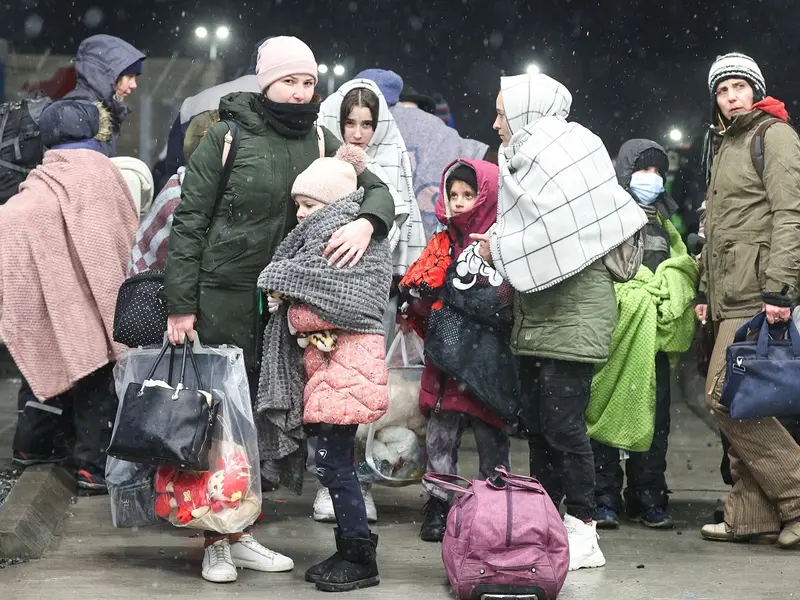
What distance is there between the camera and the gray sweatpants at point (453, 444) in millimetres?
5988

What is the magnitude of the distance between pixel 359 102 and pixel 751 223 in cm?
194

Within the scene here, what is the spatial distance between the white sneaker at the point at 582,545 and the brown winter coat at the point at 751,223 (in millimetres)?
1217

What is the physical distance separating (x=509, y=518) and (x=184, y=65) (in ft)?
23.7

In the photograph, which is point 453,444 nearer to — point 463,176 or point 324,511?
point 324,511

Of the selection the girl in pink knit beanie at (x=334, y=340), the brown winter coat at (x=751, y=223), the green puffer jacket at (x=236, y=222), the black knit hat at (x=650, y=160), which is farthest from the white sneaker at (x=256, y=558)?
the black knit hat at (x=650, y=160)

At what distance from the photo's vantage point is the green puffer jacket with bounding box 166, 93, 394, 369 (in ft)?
17.1

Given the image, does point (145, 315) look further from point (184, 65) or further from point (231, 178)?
point (184, 65)

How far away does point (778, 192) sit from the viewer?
5852 millimetres

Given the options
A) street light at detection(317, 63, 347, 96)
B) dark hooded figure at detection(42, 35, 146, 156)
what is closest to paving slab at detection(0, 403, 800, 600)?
dark hooded figure at detection(42, 35, 146, 156)

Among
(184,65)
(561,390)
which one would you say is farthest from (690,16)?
(561,390)

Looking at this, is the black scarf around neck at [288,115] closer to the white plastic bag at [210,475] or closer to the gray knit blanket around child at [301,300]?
the gray knit blanket around child at [301,300]

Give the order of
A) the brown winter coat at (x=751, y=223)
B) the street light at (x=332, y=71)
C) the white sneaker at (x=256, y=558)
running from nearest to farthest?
1. the white sneaker at (x=256, y=558)
2. the brown winter coat at (x=751, y=223)
3. the street light at (x=332, y=71)

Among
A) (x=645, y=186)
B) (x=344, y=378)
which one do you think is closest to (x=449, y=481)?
(x=344, y=378)

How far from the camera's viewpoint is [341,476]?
5188mm
